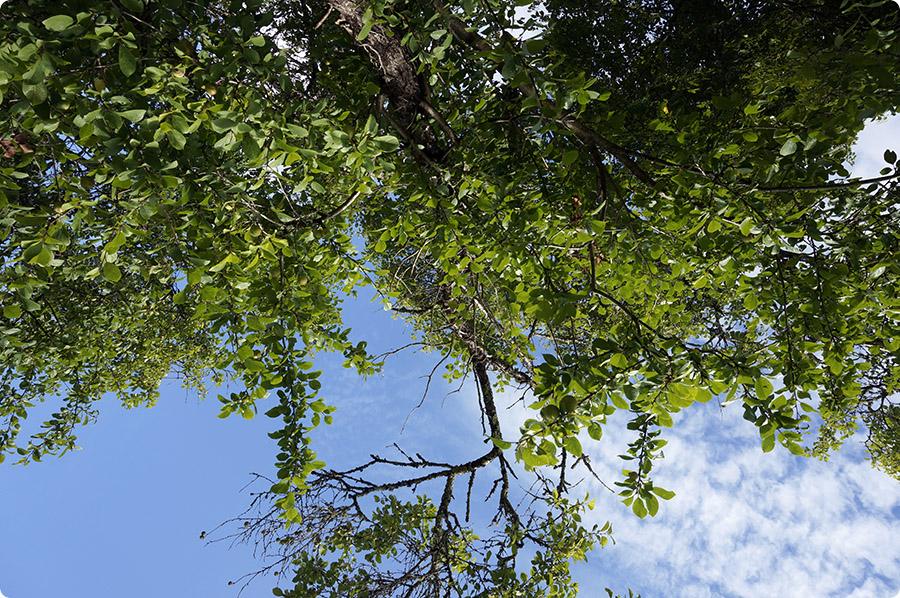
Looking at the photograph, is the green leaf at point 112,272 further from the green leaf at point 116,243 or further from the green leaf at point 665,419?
the green leaf at point 665,419

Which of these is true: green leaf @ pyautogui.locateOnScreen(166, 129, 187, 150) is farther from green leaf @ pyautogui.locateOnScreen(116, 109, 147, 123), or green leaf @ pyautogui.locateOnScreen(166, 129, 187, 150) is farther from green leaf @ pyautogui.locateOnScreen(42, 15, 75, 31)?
green leaf @ pyautogui.locateOnScreen(42, 15, 75, 31)

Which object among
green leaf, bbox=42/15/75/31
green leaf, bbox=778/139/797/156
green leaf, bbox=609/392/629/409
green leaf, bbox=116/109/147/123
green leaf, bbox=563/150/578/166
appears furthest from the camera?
green leaf, bbox=563/150/578/166

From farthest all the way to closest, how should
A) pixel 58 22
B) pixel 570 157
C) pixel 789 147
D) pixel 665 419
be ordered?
pixel 570 157 < pixel 789 147 < pixel 665 419 < pixel 58 22

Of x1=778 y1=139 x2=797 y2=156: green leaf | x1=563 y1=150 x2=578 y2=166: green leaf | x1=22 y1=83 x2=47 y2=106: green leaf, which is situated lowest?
x1=22 y1=83 x2=47 y2=106: green leaf

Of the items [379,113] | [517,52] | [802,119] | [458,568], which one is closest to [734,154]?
[802,119]

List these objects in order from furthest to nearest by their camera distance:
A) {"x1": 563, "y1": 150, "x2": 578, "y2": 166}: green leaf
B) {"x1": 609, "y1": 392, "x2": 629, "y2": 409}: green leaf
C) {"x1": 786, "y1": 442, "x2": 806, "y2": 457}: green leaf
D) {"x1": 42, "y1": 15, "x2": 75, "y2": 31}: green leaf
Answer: {"x1": 563, "y1": 150, "x2": 578, "y2": 166}: green leaf < {"x1": 609, "y1": 392, "x2": 629, "y2": 409}: green leaf < {"x1": 786, "y1": 442, "x2": 806, "y2": 457}: green leaf < {"x1": 42, "y1": 15, "x2": 75, "y2": 31}: green leaf

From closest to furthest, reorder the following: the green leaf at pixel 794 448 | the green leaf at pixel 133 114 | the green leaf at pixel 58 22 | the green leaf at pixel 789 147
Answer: the green leaf at pixel 58 22 < the green leaf at pixel 133 114 < the green leaf at pixel 794 448 < the green leaf at pixel 789 147

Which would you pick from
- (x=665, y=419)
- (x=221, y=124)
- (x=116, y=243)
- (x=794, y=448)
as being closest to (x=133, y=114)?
(x=221, y=124)

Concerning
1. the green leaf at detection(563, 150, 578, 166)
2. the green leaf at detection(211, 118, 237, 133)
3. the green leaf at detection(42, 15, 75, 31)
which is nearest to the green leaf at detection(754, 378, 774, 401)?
the green leaf at detection(563, 150, 578, 166)

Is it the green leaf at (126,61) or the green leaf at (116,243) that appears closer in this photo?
the green leaf at (126,61)

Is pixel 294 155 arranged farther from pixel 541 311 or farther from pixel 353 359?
pixel 353 359

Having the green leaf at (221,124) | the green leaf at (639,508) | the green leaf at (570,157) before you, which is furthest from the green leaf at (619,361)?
the green leaf at (221,124)

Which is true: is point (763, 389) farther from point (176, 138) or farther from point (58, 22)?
point (58, 22)

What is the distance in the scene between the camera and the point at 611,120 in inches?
96.7
